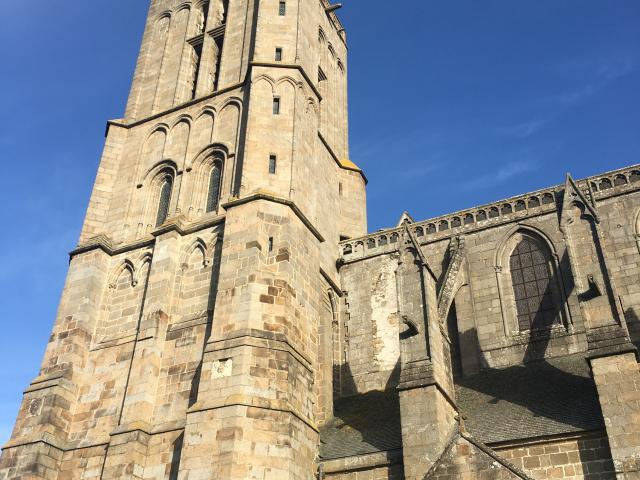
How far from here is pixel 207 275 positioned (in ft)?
59.5

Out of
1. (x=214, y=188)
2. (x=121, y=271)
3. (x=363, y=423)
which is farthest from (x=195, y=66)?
(x=363, y=423)

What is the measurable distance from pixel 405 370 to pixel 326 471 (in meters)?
2.76

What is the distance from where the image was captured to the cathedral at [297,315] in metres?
14.1

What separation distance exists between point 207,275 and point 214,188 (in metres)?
3.57

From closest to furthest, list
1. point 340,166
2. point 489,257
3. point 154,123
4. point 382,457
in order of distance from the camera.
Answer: point 382,457, point 489,257, point 154,123, point 340,166

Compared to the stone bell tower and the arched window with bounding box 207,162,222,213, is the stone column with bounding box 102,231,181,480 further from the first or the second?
the arched window with bounding box 207,162,222,213

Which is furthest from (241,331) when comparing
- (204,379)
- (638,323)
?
(638,323)

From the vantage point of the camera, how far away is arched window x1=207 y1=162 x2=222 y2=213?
20.3 metres

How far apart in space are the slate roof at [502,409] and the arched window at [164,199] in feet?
24.8

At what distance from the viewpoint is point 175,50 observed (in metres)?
25.8

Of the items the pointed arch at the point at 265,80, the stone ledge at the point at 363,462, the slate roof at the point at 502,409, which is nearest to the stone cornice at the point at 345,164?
the pointed arch at the point at 265,80

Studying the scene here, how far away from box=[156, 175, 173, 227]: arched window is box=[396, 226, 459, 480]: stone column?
25.2ft

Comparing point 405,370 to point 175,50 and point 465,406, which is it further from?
point 175,50

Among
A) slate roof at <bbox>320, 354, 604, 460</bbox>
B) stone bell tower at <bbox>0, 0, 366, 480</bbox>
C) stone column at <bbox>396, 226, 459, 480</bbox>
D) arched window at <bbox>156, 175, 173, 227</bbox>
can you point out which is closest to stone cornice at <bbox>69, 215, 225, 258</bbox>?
stone bell tower at <bbox>0, 0, 366, 480</bbox>
